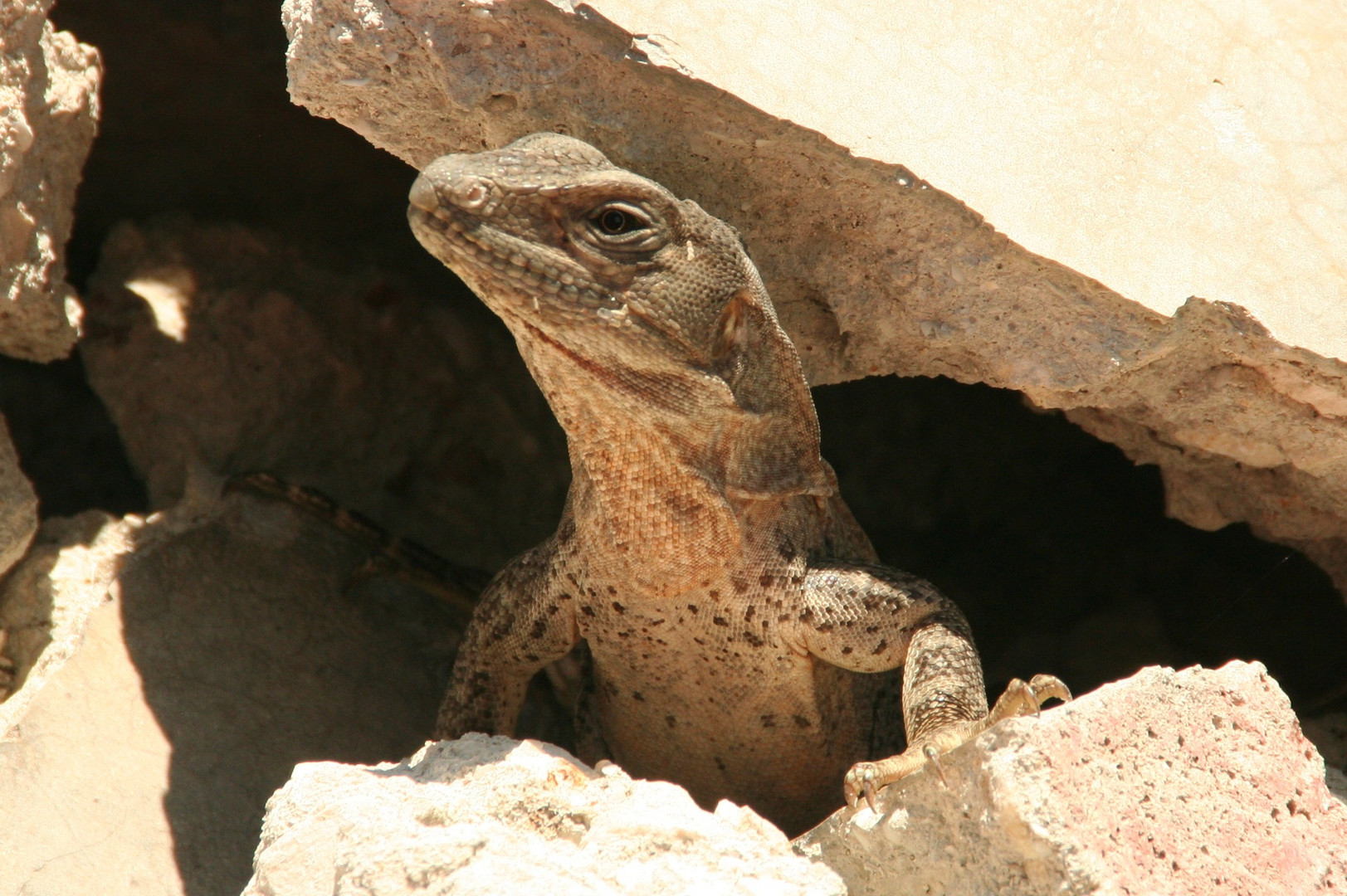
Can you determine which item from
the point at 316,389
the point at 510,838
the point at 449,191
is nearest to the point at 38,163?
the point at 316,389

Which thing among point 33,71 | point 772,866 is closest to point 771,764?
point 772,866

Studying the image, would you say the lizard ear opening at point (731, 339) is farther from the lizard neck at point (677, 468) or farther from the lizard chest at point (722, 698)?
the lizard chest at point (722, 698)

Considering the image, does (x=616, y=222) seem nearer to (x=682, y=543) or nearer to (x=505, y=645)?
(x=682, y=543)

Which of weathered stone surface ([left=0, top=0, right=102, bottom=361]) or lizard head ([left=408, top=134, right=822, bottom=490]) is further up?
lizard head ([left=408, top=134, right=822, bottom=490])

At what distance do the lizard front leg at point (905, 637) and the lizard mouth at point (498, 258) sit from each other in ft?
3.16

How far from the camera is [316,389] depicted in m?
4.86

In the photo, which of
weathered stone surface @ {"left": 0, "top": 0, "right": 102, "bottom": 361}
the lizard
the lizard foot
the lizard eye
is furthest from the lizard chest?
weathered stone surface @ {"left": 0, "top": 0, "right": 102, "bottom": 361}

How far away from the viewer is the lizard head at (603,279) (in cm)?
263

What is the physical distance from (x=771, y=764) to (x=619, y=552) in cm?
89

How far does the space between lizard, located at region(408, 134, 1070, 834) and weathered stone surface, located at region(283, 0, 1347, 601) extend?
0.22m

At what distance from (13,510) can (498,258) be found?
1.72 m

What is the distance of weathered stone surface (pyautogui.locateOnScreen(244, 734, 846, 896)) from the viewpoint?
2.21 metres

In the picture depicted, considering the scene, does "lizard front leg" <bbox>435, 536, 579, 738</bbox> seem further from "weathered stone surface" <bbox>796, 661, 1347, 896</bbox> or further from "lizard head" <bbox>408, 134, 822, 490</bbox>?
"weathered stone surface" <bbox>796, 661, 1347, 896</bbox>

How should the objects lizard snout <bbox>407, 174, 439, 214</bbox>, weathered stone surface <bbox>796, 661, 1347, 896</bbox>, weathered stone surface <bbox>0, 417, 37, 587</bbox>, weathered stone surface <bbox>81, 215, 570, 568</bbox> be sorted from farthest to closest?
weathered stone surface <bbox>81, 215, 570, 568</bbox>, weathered stone surface <bbox>0, 417, 37, 587</bbox>, lizard snout <bbox>407, 174, 439, 214</bbox>, weathered stone surface <bbox>796, 661, 1347, 896</bbox>
